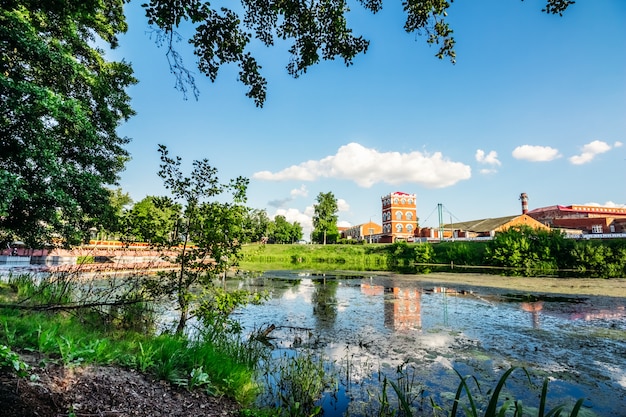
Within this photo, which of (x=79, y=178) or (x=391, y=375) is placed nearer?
(x=391, y=375)

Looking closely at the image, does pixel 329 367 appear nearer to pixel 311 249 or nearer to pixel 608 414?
pixel 608 414

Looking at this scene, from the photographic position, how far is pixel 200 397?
3.78m

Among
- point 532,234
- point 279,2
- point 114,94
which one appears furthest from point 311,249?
point 279,2

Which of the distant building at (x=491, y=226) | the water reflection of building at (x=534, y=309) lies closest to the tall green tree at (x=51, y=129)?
the water reflection of building at (x=534, y=309)

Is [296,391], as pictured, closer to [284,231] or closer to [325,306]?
[325,306]

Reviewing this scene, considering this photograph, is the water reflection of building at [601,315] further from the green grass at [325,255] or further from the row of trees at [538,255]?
the green grass at [325,255]

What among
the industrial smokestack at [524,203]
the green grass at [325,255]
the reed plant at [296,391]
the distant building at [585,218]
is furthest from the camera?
the industrial smokestack at [524,203]

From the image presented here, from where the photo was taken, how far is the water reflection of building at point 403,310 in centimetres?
1002

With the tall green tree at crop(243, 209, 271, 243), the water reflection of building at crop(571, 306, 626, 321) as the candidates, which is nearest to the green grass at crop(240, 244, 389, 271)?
the water reflection of building at crop(571, 306, 626, 321)

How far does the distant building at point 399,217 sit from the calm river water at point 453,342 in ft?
174

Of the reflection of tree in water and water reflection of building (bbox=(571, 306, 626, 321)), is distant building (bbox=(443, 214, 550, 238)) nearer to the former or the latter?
water reflection of building (bbox=(571, 306, 626, 321))

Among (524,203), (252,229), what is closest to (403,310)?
(252,229)

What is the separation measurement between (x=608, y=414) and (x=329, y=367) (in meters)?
4.25

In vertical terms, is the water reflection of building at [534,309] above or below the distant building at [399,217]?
below
